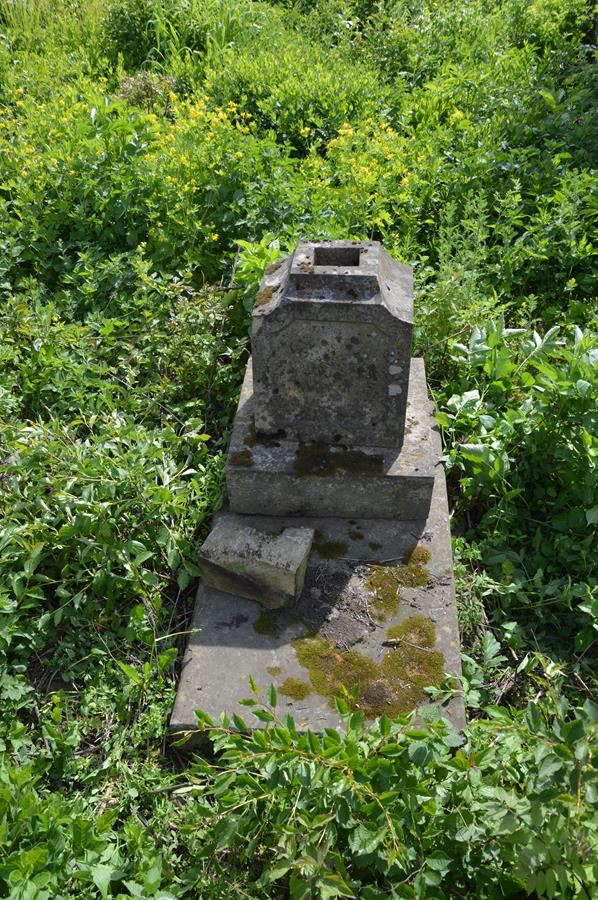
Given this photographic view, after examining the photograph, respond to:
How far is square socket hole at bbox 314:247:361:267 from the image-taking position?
367 centimetres

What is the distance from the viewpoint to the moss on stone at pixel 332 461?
3660 millimetres

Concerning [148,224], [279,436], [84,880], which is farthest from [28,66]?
[84,880]

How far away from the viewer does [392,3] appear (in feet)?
30.1

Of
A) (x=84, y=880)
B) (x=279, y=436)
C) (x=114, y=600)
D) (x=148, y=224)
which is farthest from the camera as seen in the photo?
(x=148, y=224)

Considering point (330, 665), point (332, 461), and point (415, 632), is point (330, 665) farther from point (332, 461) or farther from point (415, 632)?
point (332, 461)

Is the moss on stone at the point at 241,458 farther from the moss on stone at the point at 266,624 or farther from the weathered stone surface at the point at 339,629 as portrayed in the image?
the moss on stone at the point at 266,624

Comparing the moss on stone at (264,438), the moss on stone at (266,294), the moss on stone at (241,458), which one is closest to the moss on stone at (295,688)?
the moss on stone at (241,458)

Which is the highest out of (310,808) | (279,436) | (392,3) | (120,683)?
(392,3)

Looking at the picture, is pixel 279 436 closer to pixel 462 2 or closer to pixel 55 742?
pixel 55 742

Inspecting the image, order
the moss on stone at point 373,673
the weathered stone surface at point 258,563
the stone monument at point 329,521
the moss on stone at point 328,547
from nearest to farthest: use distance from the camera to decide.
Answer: the moss on stone at point 373,673 < the stone monument at point 329,521 < the weathered stone surface at point 258,563 < the moss on stone at point 328,547

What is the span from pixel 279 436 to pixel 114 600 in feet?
3.61

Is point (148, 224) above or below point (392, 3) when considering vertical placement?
below

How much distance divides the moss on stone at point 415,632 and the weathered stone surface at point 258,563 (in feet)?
1.52

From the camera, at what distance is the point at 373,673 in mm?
3205
